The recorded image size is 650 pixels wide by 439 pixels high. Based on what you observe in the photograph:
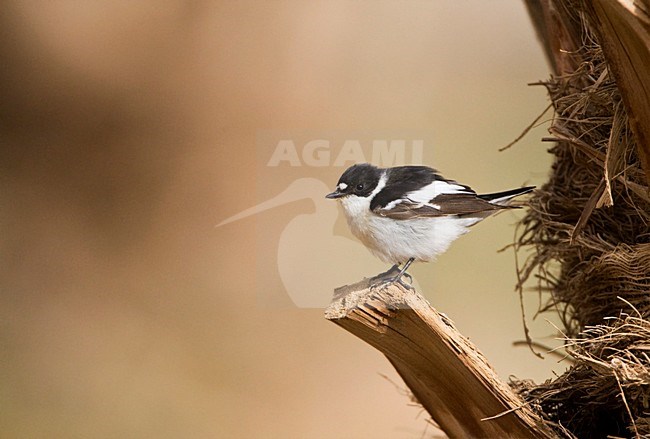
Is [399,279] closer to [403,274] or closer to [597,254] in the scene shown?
[403,274]

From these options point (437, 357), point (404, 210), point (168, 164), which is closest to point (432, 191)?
point (404, 210)

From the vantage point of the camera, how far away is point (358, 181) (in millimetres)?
760

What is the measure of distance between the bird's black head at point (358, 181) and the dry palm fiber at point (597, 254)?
23cm

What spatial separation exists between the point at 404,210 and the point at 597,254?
0.94 feet

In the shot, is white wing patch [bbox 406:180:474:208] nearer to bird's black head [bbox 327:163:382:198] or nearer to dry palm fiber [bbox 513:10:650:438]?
bird's black head [bbox 327:163:382:198]

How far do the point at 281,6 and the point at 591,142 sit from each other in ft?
3.09

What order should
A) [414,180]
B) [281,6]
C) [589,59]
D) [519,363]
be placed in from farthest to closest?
[281,6]
[519,363]
[589,59]
[414,180]

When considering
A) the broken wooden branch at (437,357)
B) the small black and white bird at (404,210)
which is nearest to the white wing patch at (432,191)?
the small black and white bird at (404,210)

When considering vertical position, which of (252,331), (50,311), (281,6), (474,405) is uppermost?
(281,6)

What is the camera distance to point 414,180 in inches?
30.5

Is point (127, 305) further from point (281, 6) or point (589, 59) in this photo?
point (589, 59)

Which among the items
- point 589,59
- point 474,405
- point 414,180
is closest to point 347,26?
point 589,59

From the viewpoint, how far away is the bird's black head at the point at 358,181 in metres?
0.76

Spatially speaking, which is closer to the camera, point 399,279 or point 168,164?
point 399,279
